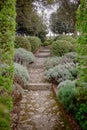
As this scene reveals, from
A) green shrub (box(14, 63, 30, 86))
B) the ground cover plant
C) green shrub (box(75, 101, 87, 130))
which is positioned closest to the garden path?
green shrub (box(14, 63, 30, 86))

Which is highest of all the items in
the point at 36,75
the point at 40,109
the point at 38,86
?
the point at 40,109

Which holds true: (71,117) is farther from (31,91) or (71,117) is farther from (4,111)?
(4,111)

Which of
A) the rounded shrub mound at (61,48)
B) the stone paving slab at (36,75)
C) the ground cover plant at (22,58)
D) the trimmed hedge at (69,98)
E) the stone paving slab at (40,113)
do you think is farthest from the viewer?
the rounded shrub mound at (61,48)

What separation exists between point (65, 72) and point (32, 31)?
15.0 m

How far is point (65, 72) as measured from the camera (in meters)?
8.62

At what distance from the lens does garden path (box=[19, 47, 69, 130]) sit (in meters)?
5.15

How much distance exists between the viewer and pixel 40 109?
6277 millimetres

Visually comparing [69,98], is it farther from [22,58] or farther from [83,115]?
[22,58]

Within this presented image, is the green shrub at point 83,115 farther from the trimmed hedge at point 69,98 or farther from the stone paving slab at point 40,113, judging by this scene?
the stone paving slab at point 40,113

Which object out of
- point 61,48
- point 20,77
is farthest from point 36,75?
point 61,48

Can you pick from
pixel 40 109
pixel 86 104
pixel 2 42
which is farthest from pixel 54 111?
pixel 2 42

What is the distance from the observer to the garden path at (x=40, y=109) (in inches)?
203

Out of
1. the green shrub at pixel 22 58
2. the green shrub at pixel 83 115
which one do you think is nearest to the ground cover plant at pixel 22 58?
the green shrub at pixel 22 58

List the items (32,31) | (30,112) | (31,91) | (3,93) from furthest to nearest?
(32,31) < (31,91) < (30,112) < (3,93)
